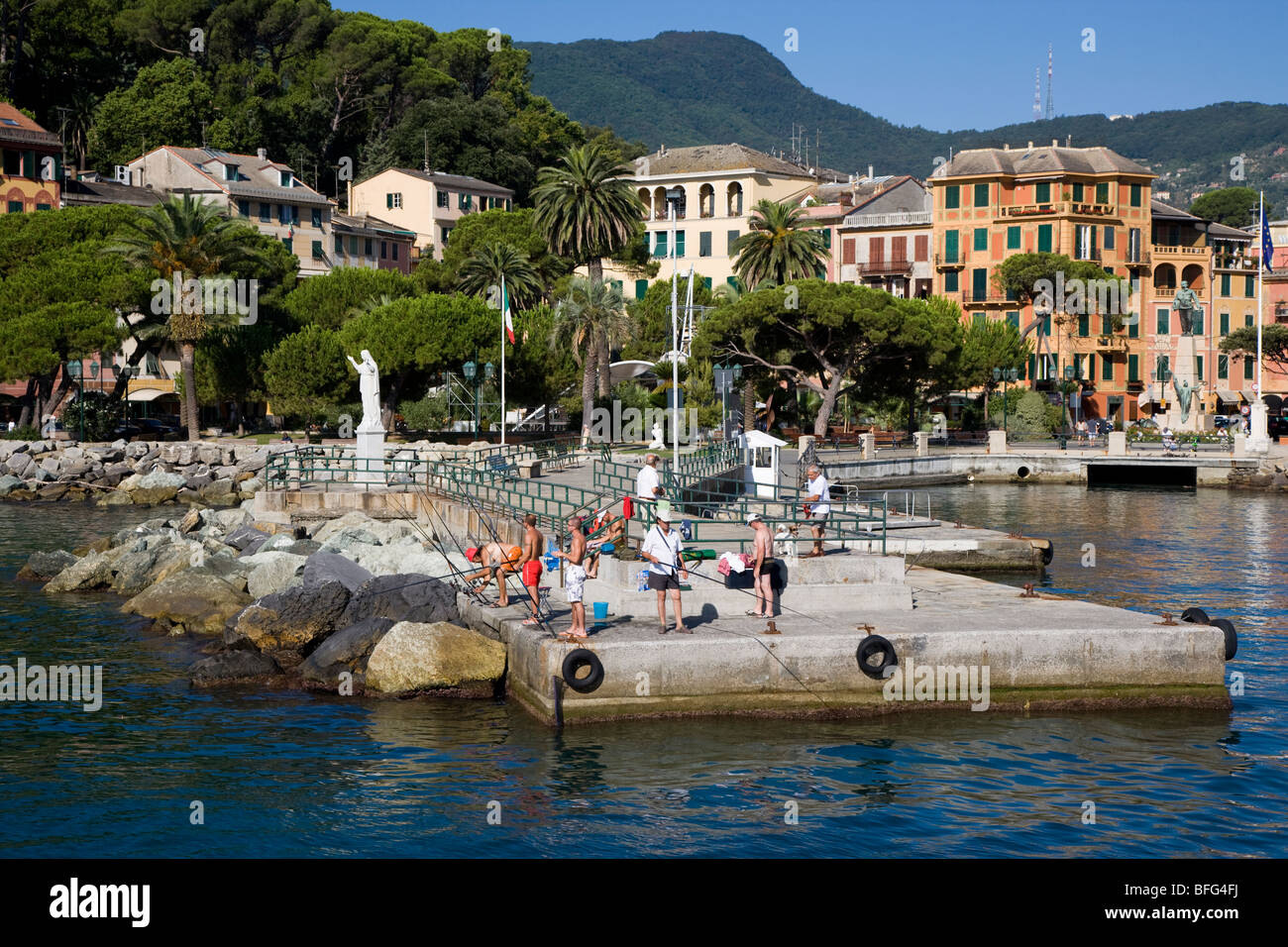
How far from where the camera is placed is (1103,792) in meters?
17.0

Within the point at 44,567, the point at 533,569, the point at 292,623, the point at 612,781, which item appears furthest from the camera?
the point at 44,567

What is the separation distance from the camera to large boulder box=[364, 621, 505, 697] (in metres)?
21.2

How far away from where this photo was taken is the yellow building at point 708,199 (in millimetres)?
107188

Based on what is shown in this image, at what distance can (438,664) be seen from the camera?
21.2 meters

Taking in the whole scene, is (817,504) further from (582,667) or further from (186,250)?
(186,250)

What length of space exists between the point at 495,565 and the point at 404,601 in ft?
7.20

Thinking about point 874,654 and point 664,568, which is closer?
point 874,654

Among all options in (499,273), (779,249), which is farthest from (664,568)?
(499,273)

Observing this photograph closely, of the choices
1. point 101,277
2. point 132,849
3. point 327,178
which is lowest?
point 132,849

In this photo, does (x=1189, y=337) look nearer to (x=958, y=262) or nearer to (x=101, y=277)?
(x=958, y=262)

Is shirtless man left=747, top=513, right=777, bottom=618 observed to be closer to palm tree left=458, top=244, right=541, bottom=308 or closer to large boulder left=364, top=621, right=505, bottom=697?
large boulder left=364, top=621, right=505, bottom=697
